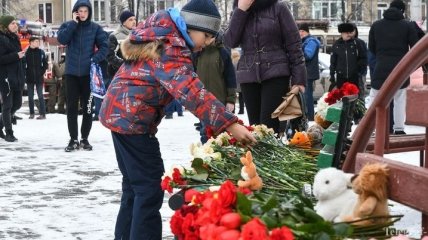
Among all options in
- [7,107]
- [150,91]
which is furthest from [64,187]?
[7,107]

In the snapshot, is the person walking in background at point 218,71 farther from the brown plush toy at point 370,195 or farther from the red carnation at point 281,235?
the red carnation at point 281,235

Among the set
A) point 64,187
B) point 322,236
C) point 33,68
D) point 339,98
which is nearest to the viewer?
point 322,236

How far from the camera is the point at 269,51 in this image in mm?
6988

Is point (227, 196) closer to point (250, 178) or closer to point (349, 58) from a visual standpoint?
point (250, 178)

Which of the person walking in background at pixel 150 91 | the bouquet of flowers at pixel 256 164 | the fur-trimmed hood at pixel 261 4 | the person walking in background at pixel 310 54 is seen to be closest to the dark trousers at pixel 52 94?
the person walking in background at pixel 310 54

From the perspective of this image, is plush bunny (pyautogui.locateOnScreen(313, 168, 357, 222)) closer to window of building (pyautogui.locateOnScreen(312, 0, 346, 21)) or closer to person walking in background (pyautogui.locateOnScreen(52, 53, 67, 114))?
person walking in background (pyautogui.locateOnScreen(52, 53, 67, 114))

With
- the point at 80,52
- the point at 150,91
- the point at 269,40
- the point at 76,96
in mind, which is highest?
the point at 269,40

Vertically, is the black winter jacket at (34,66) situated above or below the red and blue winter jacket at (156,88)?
below

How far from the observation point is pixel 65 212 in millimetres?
7086

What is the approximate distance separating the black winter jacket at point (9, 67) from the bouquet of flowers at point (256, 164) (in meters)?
8.14

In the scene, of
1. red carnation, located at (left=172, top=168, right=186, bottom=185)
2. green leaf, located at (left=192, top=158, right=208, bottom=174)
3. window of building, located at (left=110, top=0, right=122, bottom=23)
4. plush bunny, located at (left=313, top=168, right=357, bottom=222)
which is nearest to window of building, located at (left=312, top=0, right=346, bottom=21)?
window of building, located at (left=110, top=0, right=122, bottom=23)

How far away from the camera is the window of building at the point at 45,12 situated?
67.2m

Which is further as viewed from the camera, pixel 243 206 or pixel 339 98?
pixel 339 98

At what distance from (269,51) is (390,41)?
580cm
